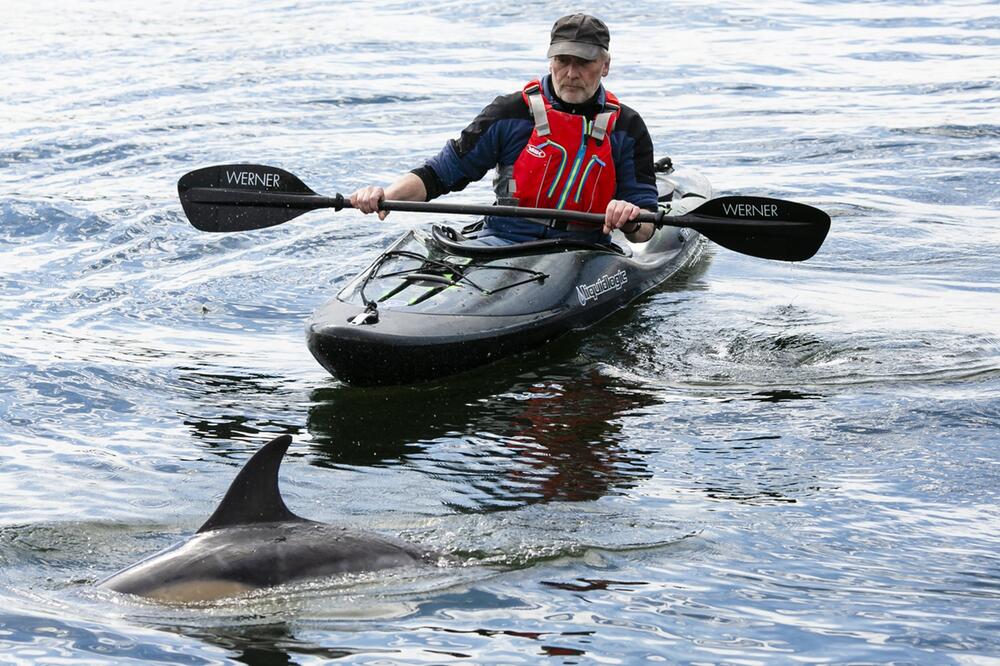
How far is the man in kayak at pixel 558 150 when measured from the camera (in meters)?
8.14

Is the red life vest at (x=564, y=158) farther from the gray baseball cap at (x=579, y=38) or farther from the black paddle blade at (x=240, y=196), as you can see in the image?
the black paddle blade at (x=240, y=196)

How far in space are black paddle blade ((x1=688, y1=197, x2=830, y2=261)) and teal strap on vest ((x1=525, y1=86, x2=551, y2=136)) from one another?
964mm

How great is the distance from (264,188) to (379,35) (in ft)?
40.9

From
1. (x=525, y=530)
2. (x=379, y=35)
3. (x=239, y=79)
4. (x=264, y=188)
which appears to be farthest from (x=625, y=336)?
(x=379, y=35)

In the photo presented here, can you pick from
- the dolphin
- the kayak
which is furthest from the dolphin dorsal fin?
the kayak

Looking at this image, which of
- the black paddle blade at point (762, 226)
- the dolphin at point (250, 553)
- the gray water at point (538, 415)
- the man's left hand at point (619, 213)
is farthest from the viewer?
the black paddle blade at point (762, 226)

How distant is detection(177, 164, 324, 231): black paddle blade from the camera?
27.3 ft

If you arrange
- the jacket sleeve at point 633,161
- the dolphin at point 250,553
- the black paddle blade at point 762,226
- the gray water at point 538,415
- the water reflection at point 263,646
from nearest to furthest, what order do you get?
the water reflection at point 263,646
the dolphin at point 250,553
the gray water at point 538,415
the black paddle blade at point 762,226
the jacket sleeve at point 633,161

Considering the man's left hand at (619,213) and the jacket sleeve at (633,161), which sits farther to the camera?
the jacket sleeve at (633,161)

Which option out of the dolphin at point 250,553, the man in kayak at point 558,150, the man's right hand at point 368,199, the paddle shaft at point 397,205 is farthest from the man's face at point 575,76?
the dolphin at point 250,553

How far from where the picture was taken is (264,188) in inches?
330

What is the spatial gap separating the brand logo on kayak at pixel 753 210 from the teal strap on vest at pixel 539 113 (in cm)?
113

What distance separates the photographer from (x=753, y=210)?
320 inches

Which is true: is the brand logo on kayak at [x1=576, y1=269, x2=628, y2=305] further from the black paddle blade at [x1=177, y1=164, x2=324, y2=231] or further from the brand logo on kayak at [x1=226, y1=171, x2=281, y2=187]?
the brand logo on kayak at [x1=226, y1=171, x2=281, y2=187]
